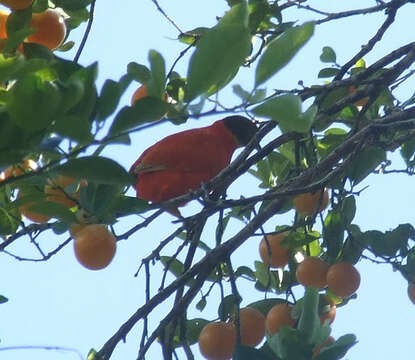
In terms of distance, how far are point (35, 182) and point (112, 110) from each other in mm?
753

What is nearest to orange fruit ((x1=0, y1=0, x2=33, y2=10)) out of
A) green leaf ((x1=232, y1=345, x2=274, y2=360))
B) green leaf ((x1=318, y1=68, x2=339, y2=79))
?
green leaf ((x1=232, y1=345, x2=274, y2=360))

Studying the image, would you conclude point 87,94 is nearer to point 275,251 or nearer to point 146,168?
point 275,251

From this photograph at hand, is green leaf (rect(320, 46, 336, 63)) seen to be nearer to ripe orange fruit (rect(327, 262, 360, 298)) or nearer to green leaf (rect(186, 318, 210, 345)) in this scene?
ripe orange fruit (rect(327, 262, 360, 298))

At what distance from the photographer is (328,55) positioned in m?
2.75

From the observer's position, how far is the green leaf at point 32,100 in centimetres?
99

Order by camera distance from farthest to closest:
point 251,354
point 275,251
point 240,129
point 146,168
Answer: point 240,129, point 146,168, point 275,251, point 251,354

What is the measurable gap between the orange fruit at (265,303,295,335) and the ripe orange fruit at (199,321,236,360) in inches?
3.9

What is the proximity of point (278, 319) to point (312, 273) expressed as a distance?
189 millimetres

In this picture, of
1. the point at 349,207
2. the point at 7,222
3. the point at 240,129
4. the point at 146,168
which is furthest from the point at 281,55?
the point at 240,129

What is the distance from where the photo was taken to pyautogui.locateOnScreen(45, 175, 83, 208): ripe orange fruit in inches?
72.9

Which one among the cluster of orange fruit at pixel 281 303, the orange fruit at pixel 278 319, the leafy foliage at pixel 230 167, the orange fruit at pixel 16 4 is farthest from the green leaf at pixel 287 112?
the orange fruit at pixel 278 319

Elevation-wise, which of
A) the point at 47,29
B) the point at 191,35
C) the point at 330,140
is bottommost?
the point at 47,29

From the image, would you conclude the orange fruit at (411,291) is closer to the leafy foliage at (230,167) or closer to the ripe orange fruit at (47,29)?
the leafy foliage at (230,167)

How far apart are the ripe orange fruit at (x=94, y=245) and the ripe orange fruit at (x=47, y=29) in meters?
0.39
